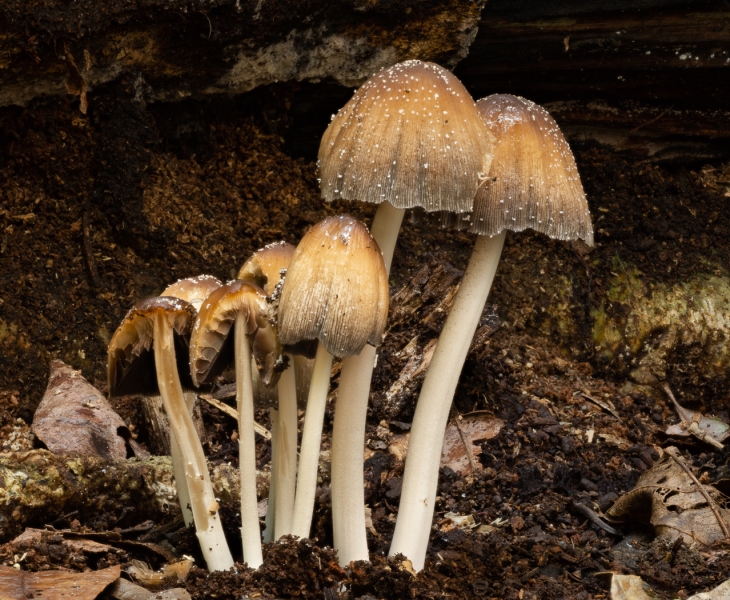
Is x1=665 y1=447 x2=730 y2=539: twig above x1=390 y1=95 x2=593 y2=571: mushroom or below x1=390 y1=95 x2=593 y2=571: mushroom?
below

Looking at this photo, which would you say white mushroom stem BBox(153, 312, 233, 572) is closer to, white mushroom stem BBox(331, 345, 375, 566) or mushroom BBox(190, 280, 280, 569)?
mushroom BBox(190, 280, 280, 569)

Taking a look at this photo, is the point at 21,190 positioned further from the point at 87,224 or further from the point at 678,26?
the point at 678,26

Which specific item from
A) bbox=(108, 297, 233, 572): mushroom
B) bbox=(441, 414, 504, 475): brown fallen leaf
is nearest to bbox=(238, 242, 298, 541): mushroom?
bbox=(108, 297, 233, 572): mushroom

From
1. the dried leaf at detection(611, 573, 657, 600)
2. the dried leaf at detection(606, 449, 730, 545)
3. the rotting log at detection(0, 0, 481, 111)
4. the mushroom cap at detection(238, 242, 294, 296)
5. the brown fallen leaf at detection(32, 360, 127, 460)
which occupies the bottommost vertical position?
the dried leaf at detection(611, 573, 657, 600)

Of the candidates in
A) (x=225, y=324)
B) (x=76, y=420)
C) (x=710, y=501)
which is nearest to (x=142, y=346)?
(x=225, y=324)

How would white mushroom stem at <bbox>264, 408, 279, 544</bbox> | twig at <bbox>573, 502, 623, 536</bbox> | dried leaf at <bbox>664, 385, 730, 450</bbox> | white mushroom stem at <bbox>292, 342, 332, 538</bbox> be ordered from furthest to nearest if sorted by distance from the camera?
1. dried leaf at <bbox>664, 385, 730, 450</bbox>
2. twig at <bbox>573, 502, 623, 536</bbox>
3. white mushroom stem at <bbox>264, 408, 279, 544</bbox>
4. white mushroom stem at <bbox>292, 342, 332, 538</bbox>

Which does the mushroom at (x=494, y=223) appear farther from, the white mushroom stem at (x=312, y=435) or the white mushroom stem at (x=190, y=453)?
the white mushroom stem at (x=190, y=453)

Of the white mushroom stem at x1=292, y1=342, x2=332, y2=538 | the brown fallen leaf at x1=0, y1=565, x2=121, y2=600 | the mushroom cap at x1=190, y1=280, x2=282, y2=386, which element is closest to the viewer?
the brown fallen leaf at x1=0, y1=565, x2=121, y2=600
